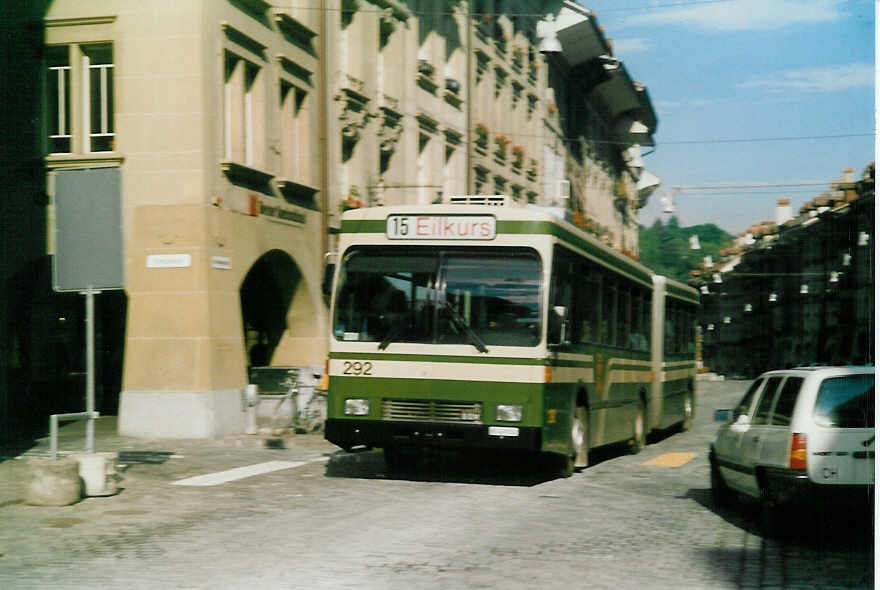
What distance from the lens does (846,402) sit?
30.9ft

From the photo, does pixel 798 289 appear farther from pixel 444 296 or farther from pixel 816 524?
pixel 816 524

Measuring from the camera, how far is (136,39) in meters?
20.4

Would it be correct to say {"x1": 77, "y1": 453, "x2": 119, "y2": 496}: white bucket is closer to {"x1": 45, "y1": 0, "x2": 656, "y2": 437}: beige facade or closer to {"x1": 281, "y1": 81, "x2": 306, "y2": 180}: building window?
{"x1": 45, "y1": 0, "x2": 656, "y2": 437}: beige facade

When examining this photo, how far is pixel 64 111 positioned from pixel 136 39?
1.93 m

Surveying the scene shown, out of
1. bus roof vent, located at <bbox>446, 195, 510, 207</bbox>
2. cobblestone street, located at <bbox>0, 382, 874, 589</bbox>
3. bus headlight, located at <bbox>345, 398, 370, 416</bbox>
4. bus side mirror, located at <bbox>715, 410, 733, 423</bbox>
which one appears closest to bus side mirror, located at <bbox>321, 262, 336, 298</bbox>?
bus headlight, located at <bbox>345, 398, 370, 416</bbox>

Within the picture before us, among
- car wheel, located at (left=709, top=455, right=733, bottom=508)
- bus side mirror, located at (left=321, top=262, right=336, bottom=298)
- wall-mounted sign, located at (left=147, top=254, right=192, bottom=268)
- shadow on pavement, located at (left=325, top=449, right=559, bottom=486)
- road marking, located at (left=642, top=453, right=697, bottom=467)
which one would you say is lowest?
road marking, located at (left=642, top=453, right=697, bottom=467)

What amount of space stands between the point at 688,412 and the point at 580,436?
11005 millimetres

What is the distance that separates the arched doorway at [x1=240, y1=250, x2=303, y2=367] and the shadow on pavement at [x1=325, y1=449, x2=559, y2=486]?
836cm

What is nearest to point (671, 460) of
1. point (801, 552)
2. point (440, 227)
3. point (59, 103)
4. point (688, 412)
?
point (440, 227)

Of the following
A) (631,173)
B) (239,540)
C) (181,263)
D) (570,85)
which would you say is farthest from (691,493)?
(631,173)

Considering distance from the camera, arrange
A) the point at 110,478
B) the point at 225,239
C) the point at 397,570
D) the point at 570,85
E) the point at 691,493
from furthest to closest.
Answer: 1. the point at 570,85
2. the point at 225,239
3. the point at 691,493
4. the point at 110,478
5. the point at 397,570

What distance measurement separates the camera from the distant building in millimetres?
61562

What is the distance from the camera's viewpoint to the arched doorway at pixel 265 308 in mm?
25438

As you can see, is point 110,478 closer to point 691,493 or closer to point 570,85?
point 691,493
